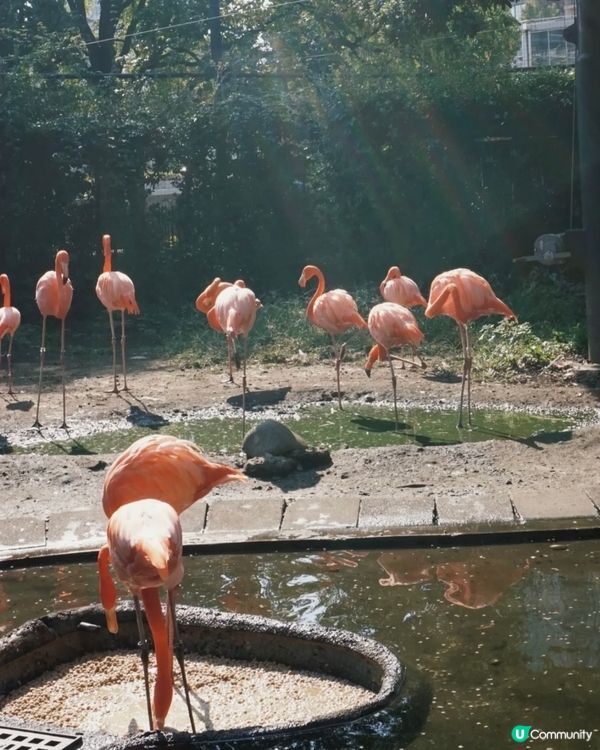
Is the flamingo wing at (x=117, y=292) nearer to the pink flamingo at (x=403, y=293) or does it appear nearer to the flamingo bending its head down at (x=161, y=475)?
the pink flamingo at (x=403, y=293)

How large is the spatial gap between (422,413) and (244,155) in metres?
8.57

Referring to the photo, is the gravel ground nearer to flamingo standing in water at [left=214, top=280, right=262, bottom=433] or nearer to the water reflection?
the water reflection

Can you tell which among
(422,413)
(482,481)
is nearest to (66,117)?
(422,413)

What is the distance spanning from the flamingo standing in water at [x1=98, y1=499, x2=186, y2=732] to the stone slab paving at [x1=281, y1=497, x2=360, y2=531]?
2041mm

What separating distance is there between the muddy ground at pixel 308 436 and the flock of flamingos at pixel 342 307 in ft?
0.93

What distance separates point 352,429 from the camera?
8500 millimetres

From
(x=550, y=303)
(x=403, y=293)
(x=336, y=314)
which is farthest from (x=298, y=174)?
(x=336, y=314)

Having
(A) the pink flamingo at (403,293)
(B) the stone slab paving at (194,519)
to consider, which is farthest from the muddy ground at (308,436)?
(A) the pink flamingo at (403,293)

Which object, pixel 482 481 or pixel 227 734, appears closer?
pixel 227 734

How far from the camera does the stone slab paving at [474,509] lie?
5.62 metres

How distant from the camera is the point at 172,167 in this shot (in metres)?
16.6

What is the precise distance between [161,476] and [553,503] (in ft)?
8.00

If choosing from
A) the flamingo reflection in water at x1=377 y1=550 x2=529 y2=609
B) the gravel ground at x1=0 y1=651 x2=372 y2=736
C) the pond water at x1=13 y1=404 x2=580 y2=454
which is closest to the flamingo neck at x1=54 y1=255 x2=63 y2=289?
the pond water at x1=13 y1=404 x2=580 y2=454

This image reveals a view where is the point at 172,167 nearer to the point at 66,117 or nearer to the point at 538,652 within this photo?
the point at 66,117
